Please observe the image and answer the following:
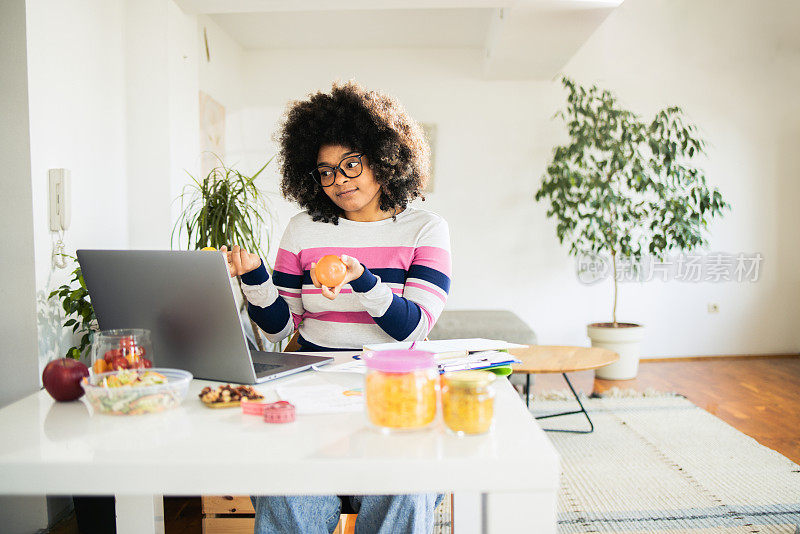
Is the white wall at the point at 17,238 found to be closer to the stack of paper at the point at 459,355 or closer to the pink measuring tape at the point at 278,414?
the stack of paper at the point at 459,355

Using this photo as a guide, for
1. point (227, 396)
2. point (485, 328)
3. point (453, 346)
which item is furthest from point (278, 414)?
point (485, 328)

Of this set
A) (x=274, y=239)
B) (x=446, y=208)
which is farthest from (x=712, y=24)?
(x=274, y=239)

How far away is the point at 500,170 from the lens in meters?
4.82

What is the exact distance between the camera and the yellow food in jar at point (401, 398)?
2.74ft

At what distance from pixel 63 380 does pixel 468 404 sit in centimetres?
66

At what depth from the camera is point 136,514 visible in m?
1.03

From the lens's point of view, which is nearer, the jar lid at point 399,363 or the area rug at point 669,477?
the jar lid at point 399,363

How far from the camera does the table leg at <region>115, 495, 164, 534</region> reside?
1024 millimetres

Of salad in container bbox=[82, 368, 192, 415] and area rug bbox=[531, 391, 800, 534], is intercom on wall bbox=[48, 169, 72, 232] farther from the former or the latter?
area rug bbox=[531, 391, 800, 534]

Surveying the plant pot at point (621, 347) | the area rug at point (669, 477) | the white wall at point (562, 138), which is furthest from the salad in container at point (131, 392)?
the white wall at point (562, 138)

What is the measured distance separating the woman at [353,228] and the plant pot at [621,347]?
9.06 ft

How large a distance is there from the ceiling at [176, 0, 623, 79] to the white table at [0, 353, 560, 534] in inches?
109

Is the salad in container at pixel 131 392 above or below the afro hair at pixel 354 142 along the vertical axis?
below

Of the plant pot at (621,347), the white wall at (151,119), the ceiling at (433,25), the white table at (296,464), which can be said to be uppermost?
the ceiling at (433,25)
